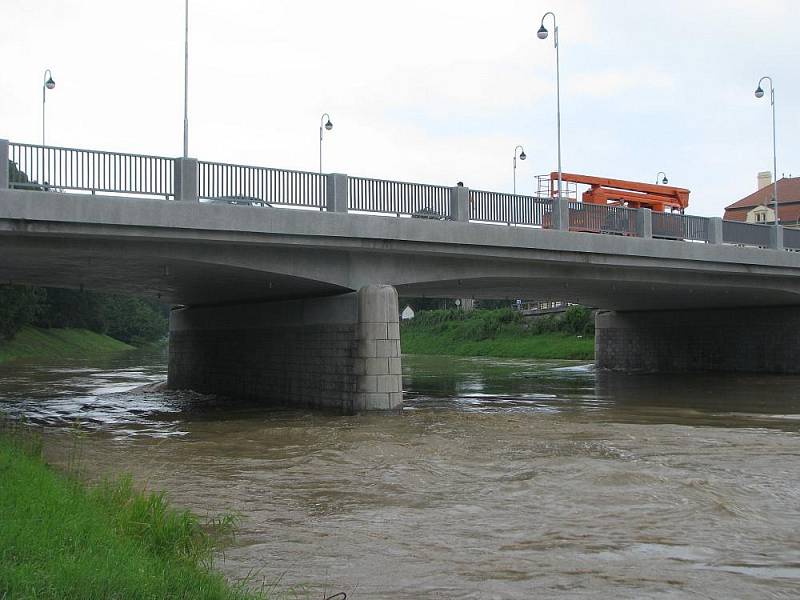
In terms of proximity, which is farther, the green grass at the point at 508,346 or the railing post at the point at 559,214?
the green grass at the point at 508,346

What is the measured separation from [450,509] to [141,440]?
34.2 ft

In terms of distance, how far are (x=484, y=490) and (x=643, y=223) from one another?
19.5 meters

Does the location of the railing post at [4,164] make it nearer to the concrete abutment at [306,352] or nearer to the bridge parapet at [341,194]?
the bridge parapet at [341,194]

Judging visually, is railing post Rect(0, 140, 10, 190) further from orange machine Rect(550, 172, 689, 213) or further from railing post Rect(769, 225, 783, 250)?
railing post Rect(769, 225, 783, 250)

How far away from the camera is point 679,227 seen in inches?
1261

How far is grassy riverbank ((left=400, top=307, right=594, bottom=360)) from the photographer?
230 feet

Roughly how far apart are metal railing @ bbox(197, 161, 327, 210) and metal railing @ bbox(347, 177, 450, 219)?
3.11 feet

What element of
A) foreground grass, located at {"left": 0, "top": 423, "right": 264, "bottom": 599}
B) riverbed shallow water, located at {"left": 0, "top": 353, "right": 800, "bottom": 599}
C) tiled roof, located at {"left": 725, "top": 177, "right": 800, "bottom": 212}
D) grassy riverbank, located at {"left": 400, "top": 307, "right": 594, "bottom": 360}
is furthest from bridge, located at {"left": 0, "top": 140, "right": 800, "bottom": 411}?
tiled roof, located at {"left": 725, "top": 177, "right": 800, "bottom": 212}

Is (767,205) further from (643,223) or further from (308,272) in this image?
(308,272)

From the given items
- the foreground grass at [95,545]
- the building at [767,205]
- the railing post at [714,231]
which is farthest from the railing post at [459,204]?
the building at [767,205]

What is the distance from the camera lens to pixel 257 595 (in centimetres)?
693

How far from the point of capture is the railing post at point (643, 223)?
30.7 metres

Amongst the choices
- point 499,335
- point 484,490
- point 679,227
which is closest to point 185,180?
point 484,490

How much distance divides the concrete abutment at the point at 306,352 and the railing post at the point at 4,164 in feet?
29.8
